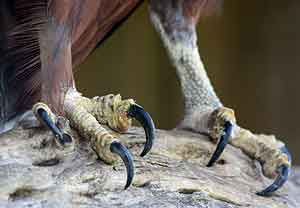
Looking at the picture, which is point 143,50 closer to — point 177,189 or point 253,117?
point 253,117

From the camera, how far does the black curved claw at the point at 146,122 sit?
1.39 meters

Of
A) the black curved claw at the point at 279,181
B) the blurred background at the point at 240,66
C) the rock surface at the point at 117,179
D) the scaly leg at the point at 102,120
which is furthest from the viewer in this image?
the blurred background at the point at 240,66

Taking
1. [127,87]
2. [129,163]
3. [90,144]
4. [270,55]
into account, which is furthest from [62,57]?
[270,55]

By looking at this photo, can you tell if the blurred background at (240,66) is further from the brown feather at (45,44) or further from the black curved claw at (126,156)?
the black curved claw at (126,156)

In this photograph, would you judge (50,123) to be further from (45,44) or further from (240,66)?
(240,66)

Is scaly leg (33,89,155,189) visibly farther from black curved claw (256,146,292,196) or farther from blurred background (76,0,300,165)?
blurred background (76,0,300,165)

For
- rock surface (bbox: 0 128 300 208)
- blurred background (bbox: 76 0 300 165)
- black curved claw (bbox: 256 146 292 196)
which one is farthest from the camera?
blurred background (bbox: 76 0 300 165)

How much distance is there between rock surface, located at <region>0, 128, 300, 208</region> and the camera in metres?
1.23

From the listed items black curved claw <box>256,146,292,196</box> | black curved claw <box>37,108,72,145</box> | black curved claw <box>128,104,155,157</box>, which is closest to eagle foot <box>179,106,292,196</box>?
black curved claw <box>256,146,292,196</box>

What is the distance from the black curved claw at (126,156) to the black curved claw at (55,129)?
0.29 feet

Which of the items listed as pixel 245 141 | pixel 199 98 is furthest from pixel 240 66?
pixel 245 141

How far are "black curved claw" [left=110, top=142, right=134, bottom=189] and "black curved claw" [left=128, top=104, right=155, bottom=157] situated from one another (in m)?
0.07

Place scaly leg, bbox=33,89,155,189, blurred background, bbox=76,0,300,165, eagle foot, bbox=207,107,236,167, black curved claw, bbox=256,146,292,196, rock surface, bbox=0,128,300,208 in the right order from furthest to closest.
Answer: blurred background, bbox=76,0,300,165 < eagle foot, bbox=207,107,236,167 < black curved claw, bbox=256,146,292,196 < scaly leg, bbox=33,89,155,189 < rock surface, bbox=0,128,300,208

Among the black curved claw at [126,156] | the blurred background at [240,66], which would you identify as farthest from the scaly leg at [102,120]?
the blurred background at [240,66]
